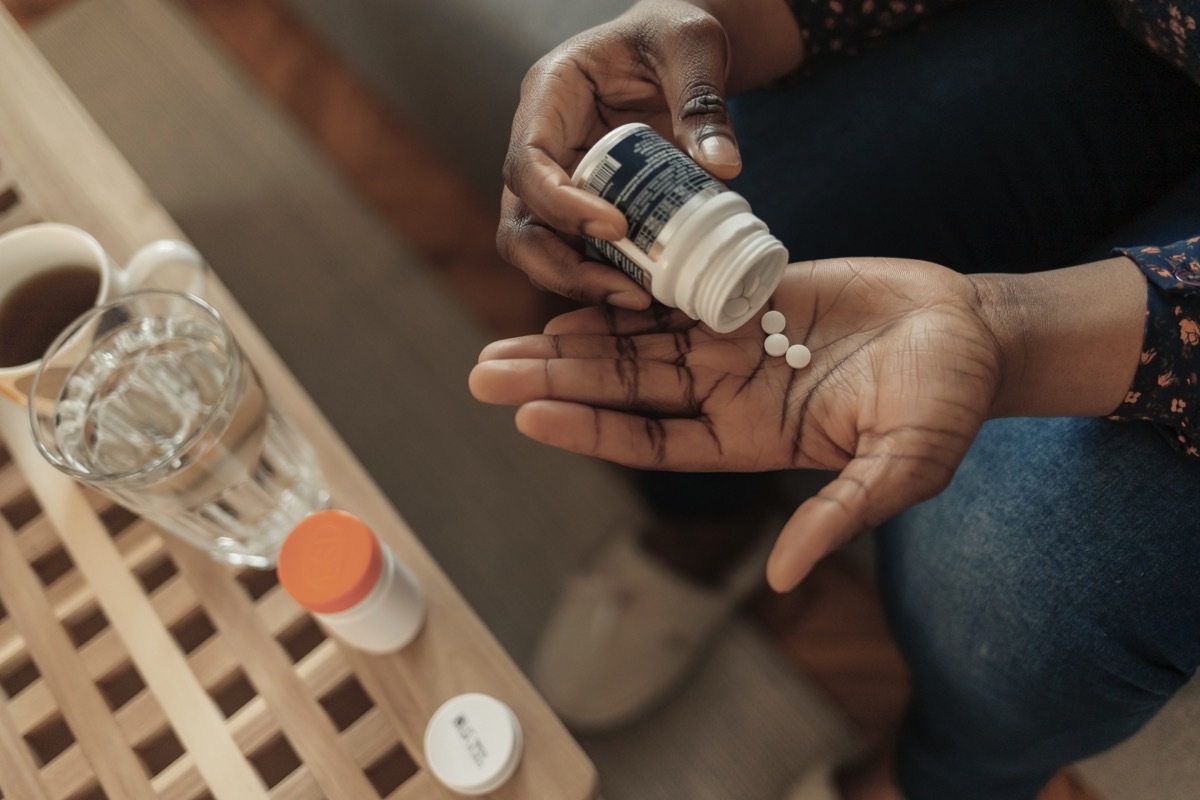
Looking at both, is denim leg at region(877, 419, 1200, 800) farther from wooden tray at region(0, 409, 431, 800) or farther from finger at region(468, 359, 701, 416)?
wooden tray at region(0, 409, 431, 800)

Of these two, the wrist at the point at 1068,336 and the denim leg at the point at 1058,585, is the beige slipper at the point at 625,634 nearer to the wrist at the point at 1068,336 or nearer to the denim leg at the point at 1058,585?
the denim leg at the point at 1058,585

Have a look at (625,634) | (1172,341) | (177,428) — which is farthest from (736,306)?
(625,634)

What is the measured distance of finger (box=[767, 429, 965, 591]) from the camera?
467 mm

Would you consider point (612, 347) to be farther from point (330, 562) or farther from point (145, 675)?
point (145, 675)

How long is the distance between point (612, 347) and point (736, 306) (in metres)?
0.09

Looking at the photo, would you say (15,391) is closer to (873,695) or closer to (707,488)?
(707,488)

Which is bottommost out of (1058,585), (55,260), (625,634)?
(625,634)

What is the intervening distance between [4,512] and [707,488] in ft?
1.92

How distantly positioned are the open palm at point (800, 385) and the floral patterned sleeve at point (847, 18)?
22 centimetres

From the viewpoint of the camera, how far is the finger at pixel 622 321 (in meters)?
0.60

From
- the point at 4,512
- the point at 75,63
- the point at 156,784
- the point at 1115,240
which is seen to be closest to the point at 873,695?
the point at 1115,240

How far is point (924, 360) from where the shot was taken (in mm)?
510

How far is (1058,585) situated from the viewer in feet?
1.91

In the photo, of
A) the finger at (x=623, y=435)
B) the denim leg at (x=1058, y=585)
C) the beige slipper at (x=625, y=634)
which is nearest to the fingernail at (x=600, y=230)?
the finger at (x=623, y=435)
